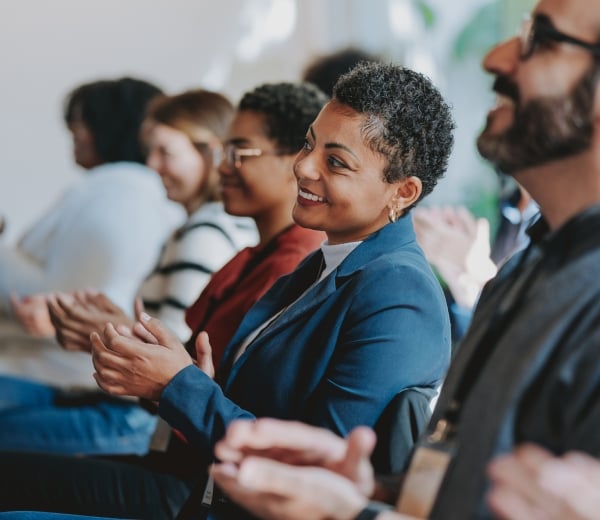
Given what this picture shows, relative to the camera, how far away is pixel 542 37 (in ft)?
3.35

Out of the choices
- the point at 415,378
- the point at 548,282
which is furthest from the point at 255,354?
the point at 548,282

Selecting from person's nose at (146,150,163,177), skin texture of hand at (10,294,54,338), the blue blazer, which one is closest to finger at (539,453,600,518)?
the blue blazer

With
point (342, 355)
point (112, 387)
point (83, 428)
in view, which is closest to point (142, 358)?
point (112, 387)

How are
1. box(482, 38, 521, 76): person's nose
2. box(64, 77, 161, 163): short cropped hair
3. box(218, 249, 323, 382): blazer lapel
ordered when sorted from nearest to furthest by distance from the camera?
box(482, 38, 521, 76): person's nose
box(218, 249, 323, 382): blazer lapel
box(64, 77, 161, 163): short cropped hair

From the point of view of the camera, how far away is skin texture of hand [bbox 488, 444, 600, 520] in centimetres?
81

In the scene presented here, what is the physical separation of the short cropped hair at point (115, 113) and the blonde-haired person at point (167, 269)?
241mm

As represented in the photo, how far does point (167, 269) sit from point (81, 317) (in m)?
0.49

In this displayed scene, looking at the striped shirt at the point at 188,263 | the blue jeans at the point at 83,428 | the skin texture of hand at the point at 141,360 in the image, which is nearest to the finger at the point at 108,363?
the skin texture of hand at the point at 141,360

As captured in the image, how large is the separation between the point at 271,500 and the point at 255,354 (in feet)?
1.84

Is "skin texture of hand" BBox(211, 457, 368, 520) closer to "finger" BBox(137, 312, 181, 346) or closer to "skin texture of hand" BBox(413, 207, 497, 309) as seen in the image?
"finger" BBox(137, 312, 181, 346)

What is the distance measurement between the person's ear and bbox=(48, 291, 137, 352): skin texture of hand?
0.65m

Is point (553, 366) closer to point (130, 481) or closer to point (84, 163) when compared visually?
point (130, 481)

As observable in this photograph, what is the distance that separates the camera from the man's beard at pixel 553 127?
995mm

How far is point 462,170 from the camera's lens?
3785mm
